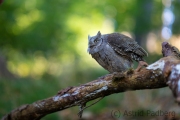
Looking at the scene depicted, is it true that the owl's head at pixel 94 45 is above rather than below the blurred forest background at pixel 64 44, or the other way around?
below

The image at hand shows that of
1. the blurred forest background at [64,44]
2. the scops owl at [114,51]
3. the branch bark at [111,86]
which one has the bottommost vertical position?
the branch bark at [111,86]

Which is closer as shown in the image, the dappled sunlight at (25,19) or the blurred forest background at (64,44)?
the blurred forest background at (64,44)

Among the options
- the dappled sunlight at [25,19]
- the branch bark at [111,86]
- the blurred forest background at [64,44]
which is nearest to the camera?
the branch bark at [111,86]

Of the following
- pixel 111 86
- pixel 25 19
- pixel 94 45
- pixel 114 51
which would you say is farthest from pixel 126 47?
pixel 25 19

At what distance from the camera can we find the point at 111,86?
9.30 feet

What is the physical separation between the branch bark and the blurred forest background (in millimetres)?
2562

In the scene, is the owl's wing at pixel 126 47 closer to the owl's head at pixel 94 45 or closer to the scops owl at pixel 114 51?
the scops owl at pixel 114 51

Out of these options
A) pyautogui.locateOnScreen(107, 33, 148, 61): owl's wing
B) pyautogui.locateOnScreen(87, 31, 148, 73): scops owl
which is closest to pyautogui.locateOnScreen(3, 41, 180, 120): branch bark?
pyautogui.locateOnScreen(87, 31, 148, 73): scops owl

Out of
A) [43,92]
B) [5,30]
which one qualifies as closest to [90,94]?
[43,92]

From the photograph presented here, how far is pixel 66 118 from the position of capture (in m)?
6.96

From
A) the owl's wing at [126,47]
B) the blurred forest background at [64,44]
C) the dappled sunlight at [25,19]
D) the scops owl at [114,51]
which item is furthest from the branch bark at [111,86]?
the dappled sunlight at [25,19]

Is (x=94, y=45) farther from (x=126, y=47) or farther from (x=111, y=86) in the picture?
(x=111, y=86)

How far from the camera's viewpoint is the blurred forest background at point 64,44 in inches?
272

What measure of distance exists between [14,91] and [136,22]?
7.12m
